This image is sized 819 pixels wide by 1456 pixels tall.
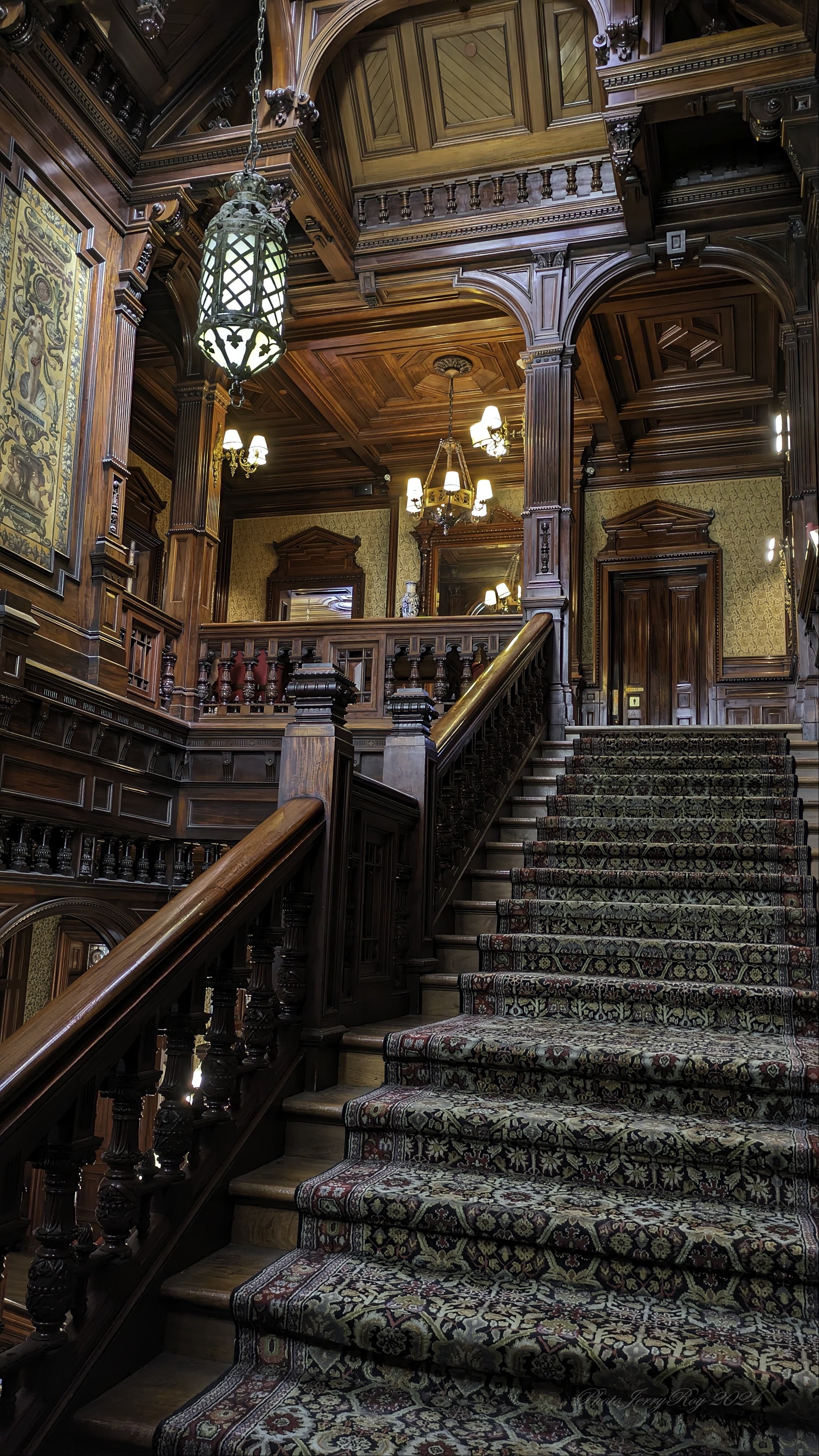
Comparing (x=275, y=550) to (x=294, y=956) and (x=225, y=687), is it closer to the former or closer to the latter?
(x=225, y=687)

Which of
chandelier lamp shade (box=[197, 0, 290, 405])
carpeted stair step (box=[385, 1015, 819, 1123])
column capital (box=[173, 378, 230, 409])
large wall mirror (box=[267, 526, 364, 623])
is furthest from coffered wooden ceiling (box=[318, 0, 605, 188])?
carpeted stair step (box=[385, 1015, 819, 1123])

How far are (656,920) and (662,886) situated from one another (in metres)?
0.34

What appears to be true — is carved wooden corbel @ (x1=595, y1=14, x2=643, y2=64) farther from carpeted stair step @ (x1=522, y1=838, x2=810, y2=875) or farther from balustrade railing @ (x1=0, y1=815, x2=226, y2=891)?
balustrade railing @ (x1=0, y1=815, x2=226, y2=891)

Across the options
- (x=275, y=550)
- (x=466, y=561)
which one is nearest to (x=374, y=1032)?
(x=466, y=561)

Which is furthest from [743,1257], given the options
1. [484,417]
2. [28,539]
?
[484,417]

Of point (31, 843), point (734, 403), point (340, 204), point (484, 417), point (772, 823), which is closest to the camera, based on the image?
point (772, 823)

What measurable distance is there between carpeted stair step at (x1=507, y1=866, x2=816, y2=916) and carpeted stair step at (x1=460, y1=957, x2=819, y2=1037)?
27.6 inches

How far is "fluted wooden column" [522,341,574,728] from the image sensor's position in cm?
756

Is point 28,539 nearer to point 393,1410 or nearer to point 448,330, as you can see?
point 448,330

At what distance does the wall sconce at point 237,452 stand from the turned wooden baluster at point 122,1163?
7.05 m

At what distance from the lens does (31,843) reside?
624cm

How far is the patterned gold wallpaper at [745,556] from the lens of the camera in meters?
10.9

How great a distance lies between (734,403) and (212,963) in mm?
9400

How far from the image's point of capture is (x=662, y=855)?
492 centimetres
